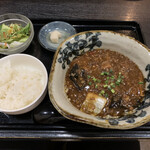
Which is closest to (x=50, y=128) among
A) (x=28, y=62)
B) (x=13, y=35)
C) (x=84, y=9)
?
(x=28, y=62)

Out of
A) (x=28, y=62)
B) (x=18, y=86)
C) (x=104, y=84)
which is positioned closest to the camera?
(x=104, y=84)

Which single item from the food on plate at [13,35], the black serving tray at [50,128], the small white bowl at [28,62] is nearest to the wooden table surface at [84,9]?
the food on plate at [13,35]

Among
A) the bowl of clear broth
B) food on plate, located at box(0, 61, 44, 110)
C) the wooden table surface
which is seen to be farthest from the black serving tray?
the wooden table surface

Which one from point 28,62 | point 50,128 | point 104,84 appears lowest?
point 50,128

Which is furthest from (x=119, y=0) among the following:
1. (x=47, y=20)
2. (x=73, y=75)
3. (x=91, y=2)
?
(x=73, y=75)

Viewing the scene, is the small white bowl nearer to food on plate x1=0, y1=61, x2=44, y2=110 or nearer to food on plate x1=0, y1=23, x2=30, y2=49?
food on plate x1=0, y1=61, x2=44, y2=110

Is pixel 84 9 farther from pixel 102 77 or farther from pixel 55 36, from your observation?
pixel 102 77

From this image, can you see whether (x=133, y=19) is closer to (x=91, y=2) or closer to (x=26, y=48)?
(x=91, y=2)

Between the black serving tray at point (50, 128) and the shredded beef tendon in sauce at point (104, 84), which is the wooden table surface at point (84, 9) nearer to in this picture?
the shredded beef tendon in sauce at point (104, 84)
